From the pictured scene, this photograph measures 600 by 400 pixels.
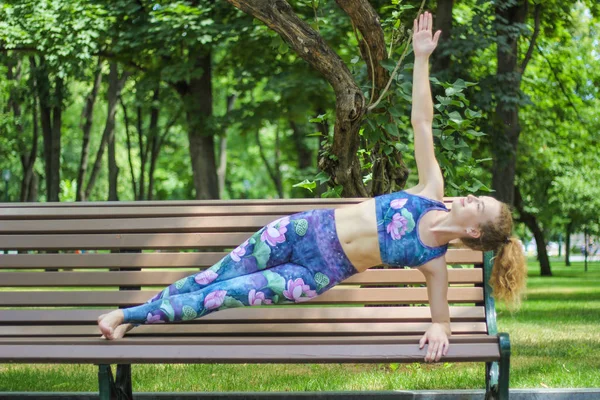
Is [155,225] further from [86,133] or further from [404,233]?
[86,133]

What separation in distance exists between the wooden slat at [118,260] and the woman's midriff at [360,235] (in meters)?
0.61

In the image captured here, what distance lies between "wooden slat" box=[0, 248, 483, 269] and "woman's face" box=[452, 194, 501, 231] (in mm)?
530

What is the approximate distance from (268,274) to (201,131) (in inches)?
562

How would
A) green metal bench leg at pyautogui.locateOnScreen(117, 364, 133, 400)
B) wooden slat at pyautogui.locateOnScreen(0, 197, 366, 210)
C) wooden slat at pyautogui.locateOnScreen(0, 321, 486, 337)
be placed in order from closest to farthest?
green metal bench leg at pyautogui.locateOnScreen(117, 364, 133, 400) → wooden slat at pyautogui.locateOnScreen(0, 321, 486, 337) → wooden slat at pyautogui.locateOnScreen(0, 197, 366, 210)

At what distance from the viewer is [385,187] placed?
6.04m

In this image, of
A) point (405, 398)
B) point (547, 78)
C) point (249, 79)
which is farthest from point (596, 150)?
point (405, 398)

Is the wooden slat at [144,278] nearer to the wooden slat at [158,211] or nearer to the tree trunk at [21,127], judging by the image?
the wooden slat at [158,211]

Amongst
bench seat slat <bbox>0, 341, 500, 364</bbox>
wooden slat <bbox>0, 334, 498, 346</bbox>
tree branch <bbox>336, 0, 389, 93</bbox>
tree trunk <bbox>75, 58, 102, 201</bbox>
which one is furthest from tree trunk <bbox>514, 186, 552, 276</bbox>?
bench seat slat <bbox>0, 341, 500, 364</bbox>

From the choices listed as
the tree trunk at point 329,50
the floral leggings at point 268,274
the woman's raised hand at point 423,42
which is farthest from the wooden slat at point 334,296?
the tree trunk at point 329,50

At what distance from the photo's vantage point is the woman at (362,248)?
3926 millimetres

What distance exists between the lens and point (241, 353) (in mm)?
3600

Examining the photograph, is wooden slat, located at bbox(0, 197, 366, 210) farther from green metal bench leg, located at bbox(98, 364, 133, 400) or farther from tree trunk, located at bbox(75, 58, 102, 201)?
tree trunk, located at bbox(75, 58, 102, 201)

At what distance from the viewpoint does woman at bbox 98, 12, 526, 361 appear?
3926mm

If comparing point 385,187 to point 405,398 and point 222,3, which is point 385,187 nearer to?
point 405,398
